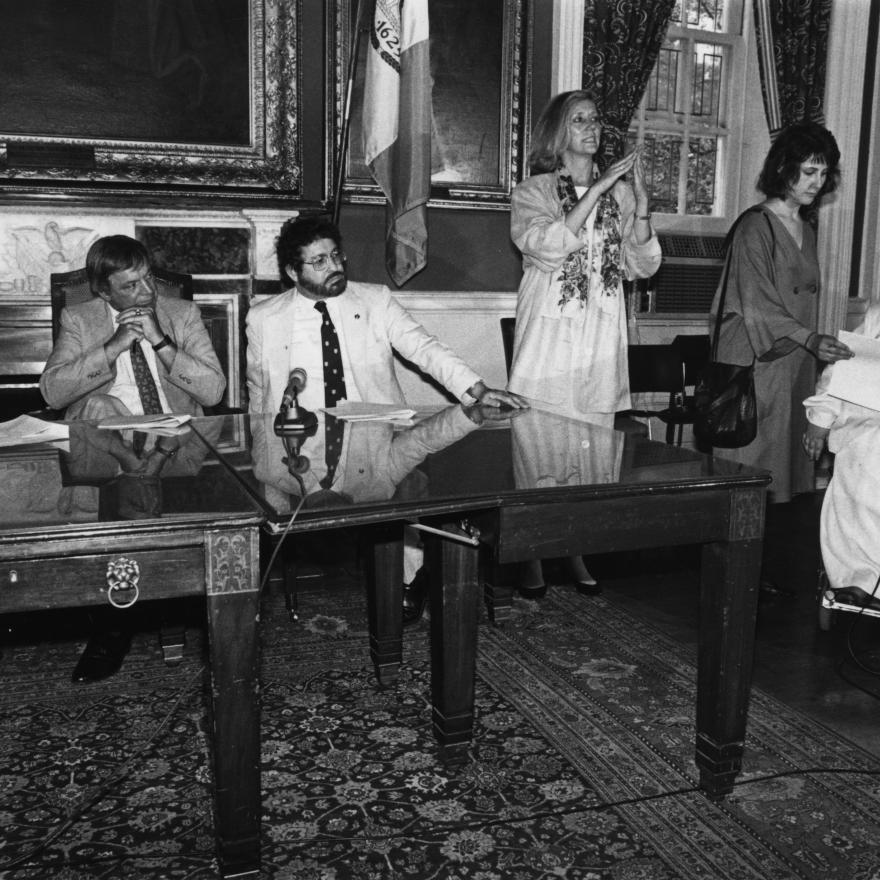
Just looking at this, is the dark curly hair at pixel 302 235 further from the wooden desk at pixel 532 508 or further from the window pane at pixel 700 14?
the window pane at pixel 700 14

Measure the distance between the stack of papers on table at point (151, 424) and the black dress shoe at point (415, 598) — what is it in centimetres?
111

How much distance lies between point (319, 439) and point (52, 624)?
1621 millimetres

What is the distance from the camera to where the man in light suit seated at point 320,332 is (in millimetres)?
3340

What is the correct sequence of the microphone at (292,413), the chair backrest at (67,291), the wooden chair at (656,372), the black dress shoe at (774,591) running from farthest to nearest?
the wooden chair at (656,372)
the black dress shoe at (774,591)
the chair backrest at (67,291)
the microphone at (292,413)

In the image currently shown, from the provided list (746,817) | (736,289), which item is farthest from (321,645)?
(736,289)

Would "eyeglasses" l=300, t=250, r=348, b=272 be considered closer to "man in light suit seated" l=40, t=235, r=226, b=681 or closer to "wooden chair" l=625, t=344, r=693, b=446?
"man in light suit seated" l=40, t=235, r=226, b=681

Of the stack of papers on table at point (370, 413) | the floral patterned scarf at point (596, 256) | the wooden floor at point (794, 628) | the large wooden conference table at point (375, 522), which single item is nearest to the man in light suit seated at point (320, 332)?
the stack of papers on table at point (370, 413)

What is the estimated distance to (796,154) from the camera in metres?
3.63

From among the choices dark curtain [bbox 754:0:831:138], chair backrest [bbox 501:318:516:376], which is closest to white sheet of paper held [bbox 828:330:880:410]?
chair backrest [bbox 501:318:516:376]

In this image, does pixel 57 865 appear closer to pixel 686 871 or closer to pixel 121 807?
pixel 121 807

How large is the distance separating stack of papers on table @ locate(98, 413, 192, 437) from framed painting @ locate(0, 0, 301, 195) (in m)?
2.20

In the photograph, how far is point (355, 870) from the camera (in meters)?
1.95

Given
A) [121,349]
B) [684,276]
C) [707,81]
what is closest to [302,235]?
[121,349]

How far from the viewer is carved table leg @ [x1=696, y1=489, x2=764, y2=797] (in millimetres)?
2145
